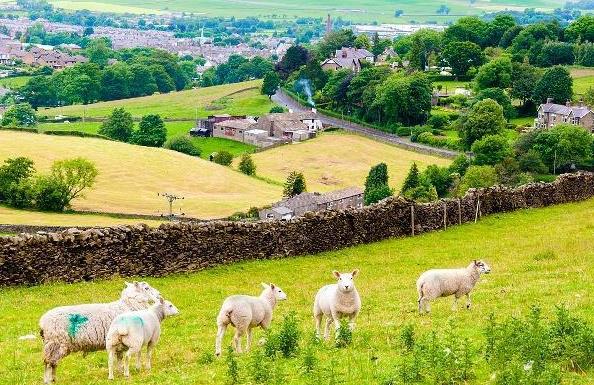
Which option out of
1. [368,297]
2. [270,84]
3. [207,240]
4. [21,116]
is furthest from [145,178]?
[270,84]

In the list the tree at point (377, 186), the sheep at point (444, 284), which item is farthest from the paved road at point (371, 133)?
the sheep at point (444, 284)

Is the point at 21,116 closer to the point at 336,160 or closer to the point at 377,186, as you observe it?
the point at 336,160

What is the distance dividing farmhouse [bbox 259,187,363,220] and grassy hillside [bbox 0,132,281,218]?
3.81 m

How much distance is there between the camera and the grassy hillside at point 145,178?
90.9 m

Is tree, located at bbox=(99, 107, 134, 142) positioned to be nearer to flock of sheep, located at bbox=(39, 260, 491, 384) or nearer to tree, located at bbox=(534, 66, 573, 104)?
tree, located at bbox=(534, 66, 573, 104)

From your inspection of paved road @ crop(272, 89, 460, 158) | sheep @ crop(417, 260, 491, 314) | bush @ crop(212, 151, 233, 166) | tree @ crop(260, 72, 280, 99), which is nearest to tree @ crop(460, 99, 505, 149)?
paved road @ crop(272, 89, 460, 158)

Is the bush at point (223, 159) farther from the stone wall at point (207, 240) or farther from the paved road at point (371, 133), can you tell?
the stone wall at point (207, 240)

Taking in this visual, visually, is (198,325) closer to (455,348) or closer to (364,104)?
(455,348)

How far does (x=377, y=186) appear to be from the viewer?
336 feet

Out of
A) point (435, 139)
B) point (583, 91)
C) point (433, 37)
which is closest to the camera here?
point (435, 139)

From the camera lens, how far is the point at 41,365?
16.8 m

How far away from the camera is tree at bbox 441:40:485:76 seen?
16262 cm

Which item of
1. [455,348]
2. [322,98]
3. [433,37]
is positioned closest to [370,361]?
[455,348]

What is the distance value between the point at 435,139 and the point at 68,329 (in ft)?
380
